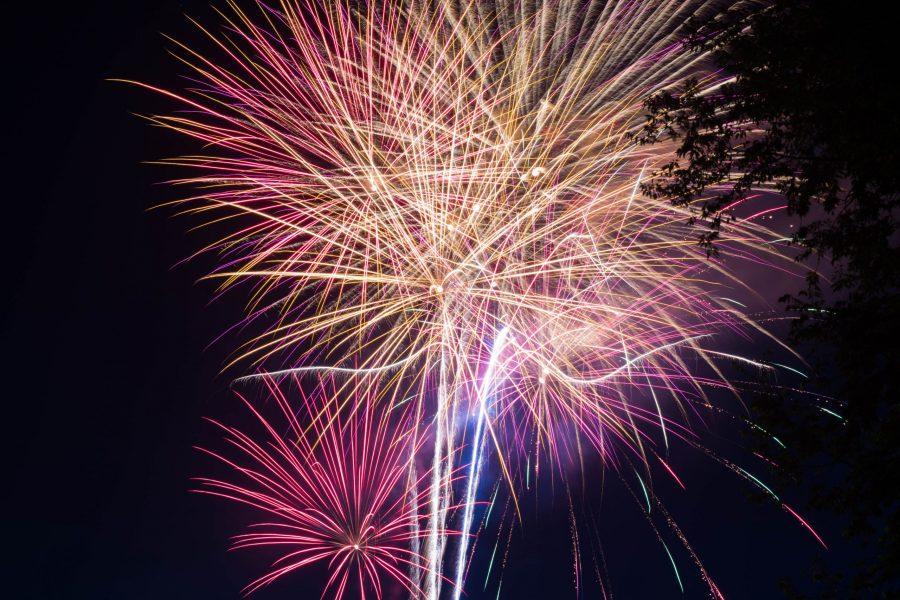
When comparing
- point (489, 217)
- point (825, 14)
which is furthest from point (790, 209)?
point (489, 217)

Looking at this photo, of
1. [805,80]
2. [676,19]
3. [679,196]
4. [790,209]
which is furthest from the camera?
[676,19]

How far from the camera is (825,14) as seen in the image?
8.73 metres

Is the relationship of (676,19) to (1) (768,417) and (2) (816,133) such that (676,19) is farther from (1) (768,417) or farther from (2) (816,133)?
(1) (768,417)

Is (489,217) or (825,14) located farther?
(489,217)

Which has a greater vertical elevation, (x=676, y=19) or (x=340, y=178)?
(x=676, y=19)

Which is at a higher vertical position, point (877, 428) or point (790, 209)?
point (790, 209)

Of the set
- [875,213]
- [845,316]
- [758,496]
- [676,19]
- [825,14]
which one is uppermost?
[676,19]

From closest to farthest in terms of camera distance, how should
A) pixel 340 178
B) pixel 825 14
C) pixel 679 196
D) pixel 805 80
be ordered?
pixel 825 14 < pixel 805 80 < pixel 679 196 < pixel 340 178

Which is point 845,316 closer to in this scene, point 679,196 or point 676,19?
point 679,196

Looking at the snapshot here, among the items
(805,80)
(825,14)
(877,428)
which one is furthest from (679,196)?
(877,428)

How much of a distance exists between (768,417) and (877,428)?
1573 mm

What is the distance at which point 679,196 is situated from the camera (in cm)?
1105

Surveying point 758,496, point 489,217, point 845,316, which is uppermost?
point 489,217

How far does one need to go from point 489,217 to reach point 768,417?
8560 millimetres
